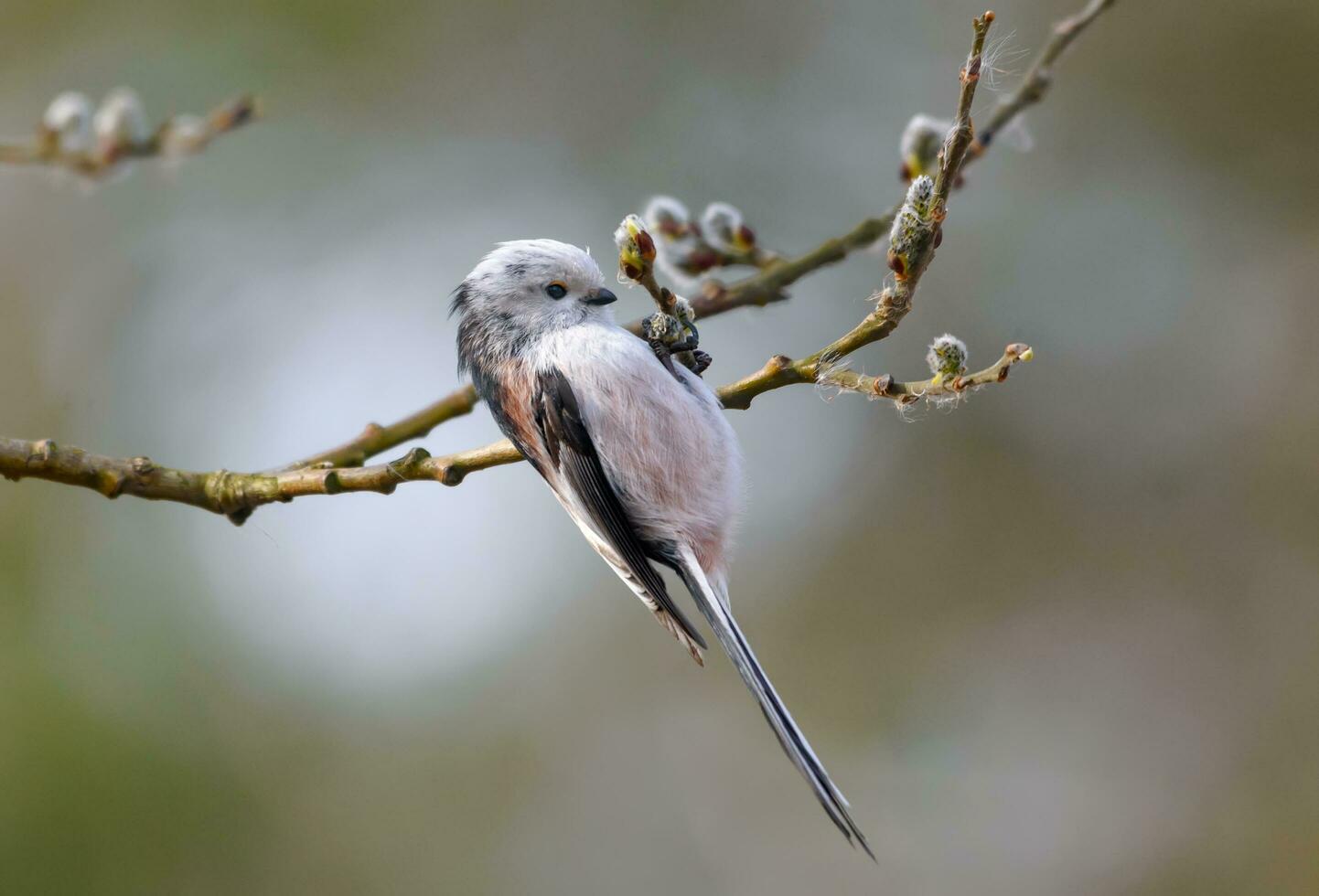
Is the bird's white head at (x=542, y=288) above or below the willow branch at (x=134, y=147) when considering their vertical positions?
below

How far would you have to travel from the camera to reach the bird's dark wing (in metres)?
2.41

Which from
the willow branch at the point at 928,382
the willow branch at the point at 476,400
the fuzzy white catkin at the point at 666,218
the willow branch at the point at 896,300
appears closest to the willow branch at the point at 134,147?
the willow branch at the point at 476,400

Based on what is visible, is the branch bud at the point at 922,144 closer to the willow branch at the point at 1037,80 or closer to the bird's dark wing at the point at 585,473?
the willow branch at the point at 1037,80

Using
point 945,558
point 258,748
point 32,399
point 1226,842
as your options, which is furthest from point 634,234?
point 32,399

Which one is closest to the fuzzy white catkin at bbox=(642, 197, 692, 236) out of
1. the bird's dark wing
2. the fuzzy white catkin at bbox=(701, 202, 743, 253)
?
the fuzzy white catkin at bbox=(701, 202, 743, 253)

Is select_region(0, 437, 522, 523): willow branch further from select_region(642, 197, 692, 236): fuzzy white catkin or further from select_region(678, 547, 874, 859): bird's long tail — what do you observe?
select_region(642, 197, 692, 236): fuzzy white catkin

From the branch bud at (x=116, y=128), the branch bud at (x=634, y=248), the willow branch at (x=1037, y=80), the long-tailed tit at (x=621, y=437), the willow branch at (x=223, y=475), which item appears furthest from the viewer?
the branch bud at (x=116, y=128)

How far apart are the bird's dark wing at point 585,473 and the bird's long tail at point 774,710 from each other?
22 cm

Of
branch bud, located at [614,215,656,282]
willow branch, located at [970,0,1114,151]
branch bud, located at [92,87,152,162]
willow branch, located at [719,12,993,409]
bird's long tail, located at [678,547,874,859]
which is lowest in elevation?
bird's long tail, located at [678,547,874,859]

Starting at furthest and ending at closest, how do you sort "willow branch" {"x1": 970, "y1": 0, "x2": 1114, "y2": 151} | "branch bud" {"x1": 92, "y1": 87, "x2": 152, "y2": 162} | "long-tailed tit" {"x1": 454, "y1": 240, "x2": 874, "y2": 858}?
"branch bud" {"x1": 92, "y1": 87, "x2": 152, "y2": 162}, "willow branch" {"x1": 970, "y1": 0, "x2": 1114, "y2": 151}, "long-tailed tit" {"x1": 454, "y1": 240, "x2": 874, "y2": 858}

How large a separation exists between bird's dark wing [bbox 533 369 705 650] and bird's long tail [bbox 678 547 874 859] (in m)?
0.22

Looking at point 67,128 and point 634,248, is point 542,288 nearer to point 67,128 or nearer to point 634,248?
point 634,248

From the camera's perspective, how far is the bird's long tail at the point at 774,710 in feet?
5.83

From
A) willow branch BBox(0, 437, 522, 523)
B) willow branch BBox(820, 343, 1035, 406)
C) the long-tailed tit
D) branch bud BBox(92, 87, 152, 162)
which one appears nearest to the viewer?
willow branch BBox(820, 343, 1035, 406)
